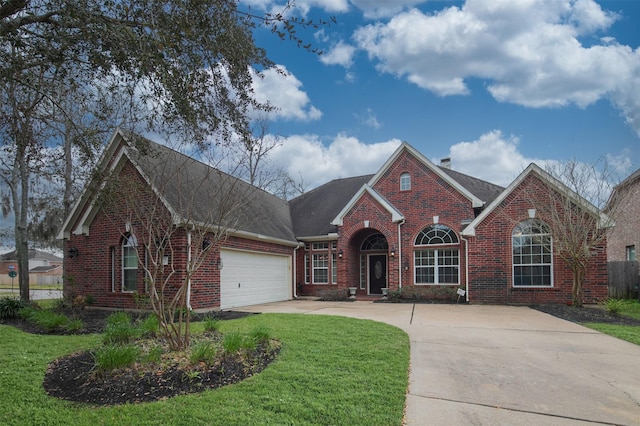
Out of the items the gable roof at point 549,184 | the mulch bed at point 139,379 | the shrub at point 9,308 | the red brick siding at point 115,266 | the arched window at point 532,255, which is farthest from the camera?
the arched window at point 532,255

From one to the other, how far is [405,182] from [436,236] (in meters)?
2.80

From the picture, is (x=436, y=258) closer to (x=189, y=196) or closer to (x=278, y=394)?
(x=189, y=196)

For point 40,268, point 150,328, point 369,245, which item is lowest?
point 40,268

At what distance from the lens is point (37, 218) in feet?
57.6

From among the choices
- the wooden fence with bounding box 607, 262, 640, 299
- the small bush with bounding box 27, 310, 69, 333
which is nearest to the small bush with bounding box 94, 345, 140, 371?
the small bush with bounding box 27, 310, 69, 333

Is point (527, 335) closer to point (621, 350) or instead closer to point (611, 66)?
point (621, 350)

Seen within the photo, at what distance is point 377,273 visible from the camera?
1864 cm

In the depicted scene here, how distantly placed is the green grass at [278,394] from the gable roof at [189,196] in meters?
2.99

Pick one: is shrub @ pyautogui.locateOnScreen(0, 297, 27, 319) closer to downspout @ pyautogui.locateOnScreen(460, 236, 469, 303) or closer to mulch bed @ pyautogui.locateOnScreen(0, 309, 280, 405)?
mulch bed @ pyautogui.locateOnScreen(0, 309, 280, 405)

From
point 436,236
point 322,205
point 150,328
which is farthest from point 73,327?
point 322,205

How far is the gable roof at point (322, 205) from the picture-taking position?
19.4m

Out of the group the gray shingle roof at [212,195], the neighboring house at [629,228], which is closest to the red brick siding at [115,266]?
the gray shingle roof at [212,195]

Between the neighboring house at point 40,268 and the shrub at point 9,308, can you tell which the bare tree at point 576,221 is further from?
the neighboring house at point 40,268

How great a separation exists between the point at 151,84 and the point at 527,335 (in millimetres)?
8527
